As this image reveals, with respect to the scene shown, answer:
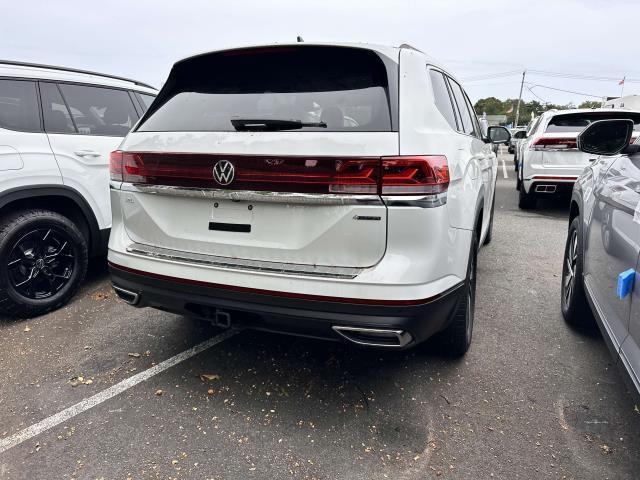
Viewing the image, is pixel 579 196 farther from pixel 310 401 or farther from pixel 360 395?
pixel 310 401

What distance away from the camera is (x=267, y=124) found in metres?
2.19

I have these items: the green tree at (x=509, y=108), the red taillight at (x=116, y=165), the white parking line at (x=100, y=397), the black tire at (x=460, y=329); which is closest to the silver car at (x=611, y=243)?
the black tire at (x=460, y=329)

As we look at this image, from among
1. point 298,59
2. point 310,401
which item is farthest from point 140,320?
point 298,59

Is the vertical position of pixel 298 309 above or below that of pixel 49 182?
below

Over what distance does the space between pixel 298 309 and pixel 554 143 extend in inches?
258

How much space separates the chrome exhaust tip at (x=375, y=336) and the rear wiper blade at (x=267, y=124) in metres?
0.93

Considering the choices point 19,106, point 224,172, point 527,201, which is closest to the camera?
point 224,172

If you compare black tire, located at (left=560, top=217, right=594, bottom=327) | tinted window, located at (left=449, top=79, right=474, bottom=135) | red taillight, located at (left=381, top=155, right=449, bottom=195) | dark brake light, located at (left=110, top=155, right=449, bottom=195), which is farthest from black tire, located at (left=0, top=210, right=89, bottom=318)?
black tire, located at (left=560, top=217, right=594, bottom=327)

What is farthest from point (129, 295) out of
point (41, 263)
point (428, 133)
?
point (428, 133)

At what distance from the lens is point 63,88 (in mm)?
3980

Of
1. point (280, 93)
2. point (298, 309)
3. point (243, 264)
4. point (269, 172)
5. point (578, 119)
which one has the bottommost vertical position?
point (298, 309)

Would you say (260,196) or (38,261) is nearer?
(260,196)

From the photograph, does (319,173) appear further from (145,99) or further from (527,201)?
(527,201)

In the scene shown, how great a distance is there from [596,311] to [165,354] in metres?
2.62
